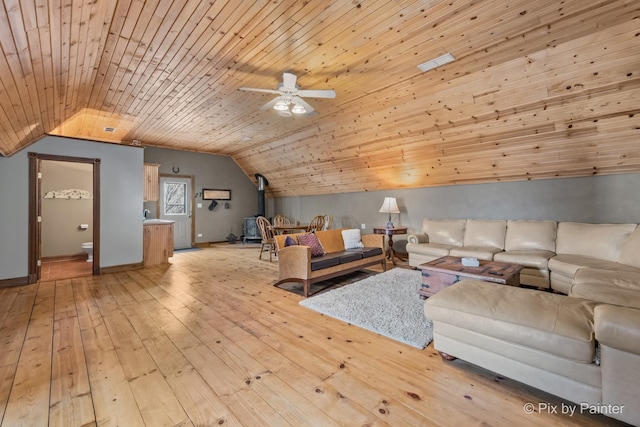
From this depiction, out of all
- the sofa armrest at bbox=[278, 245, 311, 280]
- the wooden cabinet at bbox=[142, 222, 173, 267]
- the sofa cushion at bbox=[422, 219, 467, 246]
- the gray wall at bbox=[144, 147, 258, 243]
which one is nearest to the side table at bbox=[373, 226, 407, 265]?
the sofa cushion at bbox=[422, 219, 467, 246]

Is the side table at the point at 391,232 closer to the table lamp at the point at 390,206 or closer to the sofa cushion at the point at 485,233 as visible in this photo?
the table lamp at the point at 390,206

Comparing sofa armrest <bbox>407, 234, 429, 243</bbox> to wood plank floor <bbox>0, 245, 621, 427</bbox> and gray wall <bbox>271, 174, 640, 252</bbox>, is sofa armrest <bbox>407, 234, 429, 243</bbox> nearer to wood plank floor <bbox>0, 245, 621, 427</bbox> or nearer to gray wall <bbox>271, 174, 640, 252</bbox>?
gray wall <bbox>271, 174, 640, 252</bbox>

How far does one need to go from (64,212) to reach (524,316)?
817 centimetres

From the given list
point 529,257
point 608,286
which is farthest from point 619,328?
point 529,257

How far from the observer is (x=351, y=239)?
15.3 ft

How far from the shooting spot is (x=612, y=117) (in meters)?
3.22

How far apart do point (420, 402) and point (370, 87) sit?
3.62m

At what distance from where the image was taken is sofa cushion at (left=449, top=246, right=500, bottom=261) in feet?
13.1

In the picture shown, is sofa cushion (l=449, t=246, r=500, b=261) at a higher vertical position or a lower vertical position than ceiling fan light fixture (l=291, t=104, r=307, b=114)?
lower

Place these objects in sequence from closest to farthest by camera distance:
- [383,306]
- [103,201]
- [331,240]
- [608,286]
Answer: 1. [608,286]
2. [383,306]
3. [331,240]
4. [103,201]

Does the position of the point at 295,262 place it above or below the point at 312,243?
below

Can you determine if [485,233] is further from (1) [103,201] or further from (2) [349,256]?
(1) [103,201]

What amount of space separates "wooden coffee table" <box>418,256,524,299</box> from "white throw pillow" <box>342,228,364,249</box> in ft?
5.15

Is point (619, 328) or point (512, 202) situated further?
point (512, 202)
